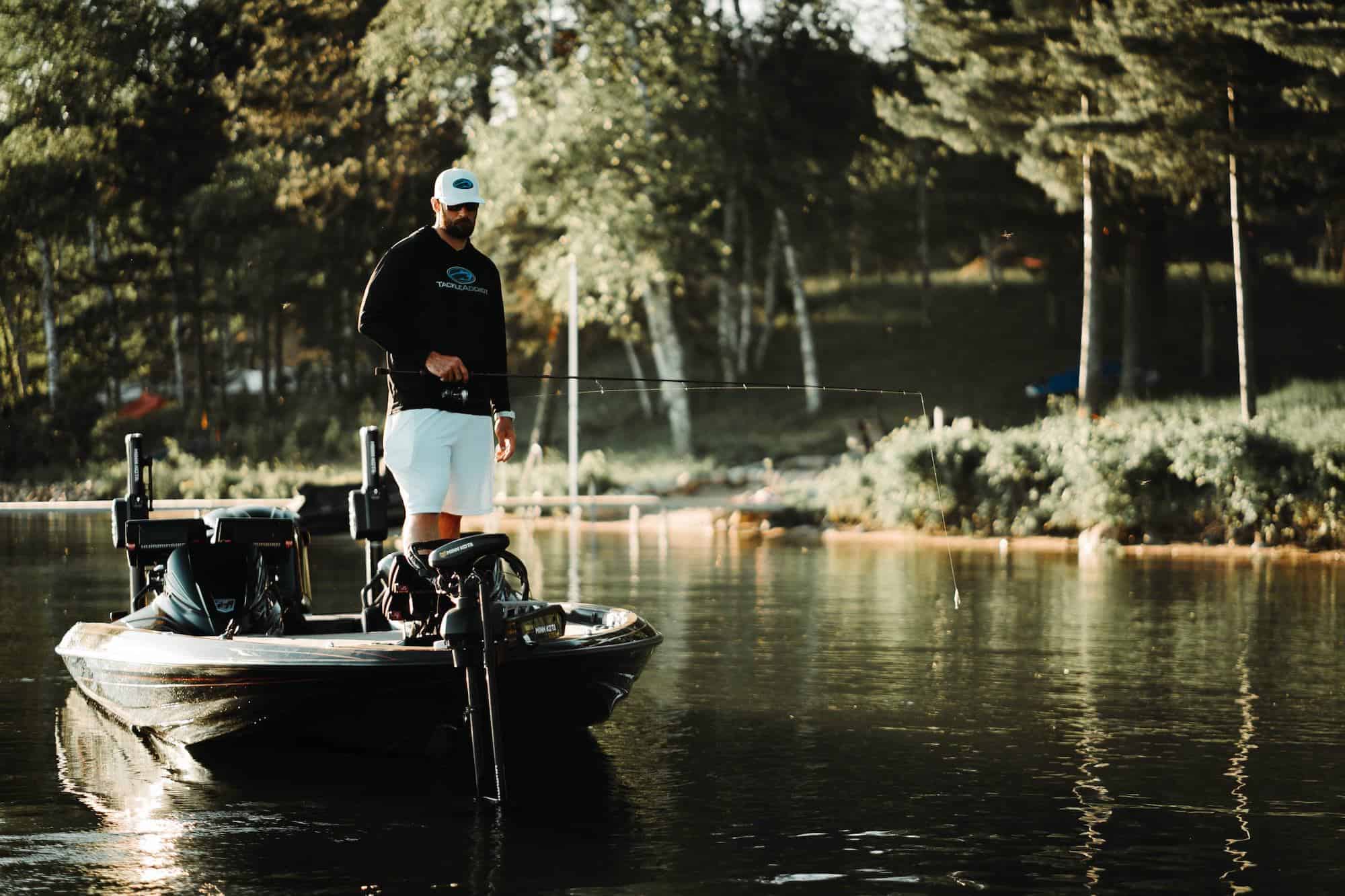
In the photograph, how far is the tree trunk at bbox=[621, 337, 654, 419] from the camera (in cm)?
5906

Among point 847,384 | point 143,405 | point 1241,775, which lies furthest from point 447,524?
point 143,405

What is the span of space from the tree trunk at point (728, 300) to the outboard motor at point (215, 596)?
39847 millimetres

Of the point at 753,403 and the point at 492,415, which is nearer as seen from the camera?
the point at 492,415

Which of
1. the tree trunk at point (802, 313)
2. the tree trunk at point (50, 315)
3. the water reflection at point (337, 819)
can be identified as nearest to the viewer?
the water reflection at point (337, 819)

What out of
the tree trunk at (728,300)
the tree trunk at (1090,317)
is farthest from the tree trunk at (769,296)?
the tree trunk at (1090,317)

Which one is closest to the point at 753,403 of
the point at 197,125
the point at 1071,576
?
the point at 197,125

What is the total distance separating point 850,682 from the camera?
1270cm

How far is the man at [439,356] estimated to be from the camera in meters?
9.73

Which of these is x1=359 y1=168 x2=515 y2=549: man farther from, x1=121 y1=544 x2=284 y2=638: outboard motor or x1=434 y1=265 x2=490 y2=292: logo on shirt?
x1=121 y1=544 x2=284 y2=638: outboard motor

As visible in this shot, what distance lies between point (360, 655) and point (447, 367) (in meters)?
1.36

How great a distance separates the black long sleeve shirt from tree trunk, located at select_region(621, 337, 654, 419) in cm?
4374

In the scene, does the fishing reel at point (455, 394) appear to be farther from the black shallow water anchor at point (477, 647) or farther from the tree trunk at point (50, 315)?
the tree trunk at point (50, 315)

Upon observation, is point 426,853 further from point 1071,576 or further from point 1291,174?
point 1291,174

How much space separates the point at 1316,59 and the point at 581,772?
24.5m
